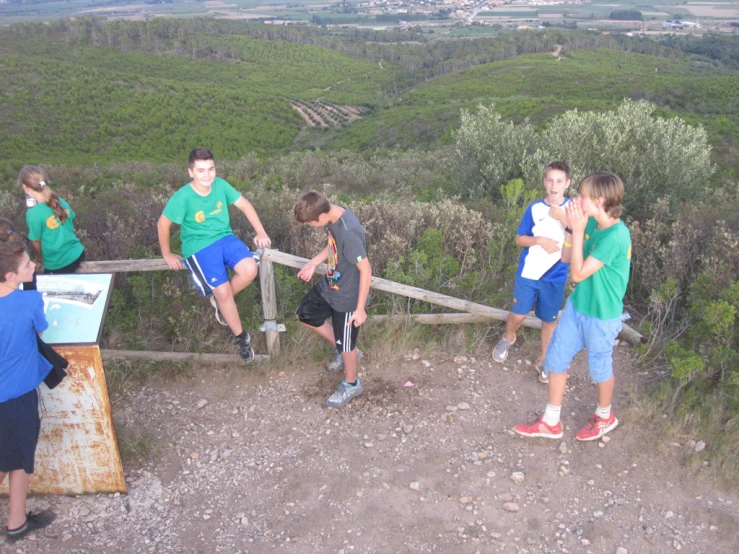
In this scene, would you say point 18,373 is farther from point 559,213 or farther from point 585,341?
point 559,213

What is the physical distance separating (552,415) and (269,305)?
2.28 meters

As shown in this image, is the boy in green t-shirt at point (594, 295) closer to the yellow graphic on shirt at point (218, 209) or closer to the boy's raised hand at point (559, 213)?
the boy's raised hand at point (559, 213)

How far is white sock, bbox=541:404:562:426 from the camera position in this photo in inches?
143

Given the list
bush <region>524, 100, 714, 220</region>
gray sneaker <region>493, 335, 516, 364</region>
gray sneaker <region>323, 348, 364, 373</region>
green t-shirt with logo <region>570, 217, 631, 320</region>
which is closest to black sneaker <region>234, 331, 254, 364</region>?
gray sneaker <region>323, 348, 364, 373</region>

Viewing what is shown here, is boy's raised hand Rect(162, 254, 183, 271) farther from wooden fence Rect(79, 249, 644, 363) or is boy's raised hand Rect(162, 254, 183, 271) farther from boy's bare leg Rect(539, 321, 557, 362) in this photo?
boy's bare leg Rect(539, 321, 557, 362)

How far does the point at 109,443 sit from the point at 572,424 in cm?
307

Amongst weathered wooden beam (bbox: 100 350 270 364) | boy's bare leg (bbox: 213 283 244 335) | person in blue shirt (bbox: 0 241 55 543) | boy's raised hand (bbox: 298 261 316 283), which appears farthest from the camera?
weathered wooden beam (bbox: 100 350 270 364)

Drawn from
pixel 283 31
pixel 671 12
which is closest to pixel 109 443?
pixel 283 31

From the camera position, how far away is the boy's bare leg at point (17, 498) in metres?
2.96

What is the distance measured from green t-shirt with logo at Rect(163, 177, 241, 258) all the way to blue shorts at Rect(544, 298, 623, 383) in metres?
2.49

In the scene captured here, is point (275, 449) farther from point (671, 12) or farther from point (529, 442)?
point (671, 12)

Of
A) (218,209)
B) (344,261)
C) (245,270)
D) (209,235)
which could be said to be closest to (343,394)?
(344,261)

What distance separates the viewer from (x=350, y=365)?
3.97 meters

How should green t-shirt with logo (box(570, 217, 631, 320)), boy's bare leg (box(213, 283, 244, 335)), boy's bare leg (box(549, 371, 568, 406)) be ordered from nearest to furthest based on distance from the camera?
green t-shirt with logo (box(570, 217, 631, 320))
boy's bare leg (box(549, 371, 568, 406))
boy's bare leg (box(213, 283, 244, 335))
